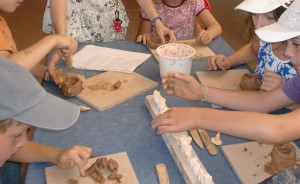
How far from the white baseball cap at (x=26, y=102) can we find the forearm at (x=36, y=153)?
127 mm

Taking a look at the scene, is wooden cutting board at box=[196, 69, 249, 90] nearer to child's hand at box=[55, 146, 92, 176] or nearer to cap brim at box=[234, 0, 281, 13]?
cap brim at box=[234, 0, 281, 13]

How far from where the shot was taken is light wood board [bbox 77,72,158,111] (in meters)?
1.18

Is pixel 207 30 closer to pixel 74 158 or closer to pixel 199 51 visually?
pixel 199 51

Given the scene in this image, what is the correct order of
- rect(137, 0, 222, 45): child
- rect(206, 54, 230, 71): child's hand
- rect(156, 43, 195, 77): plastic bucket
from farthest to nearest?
rect(137, 0, 222, 45): child → rect(206, 54, 230, 71): child's hand → rect(156, 43, 195, 77): plastic bucket

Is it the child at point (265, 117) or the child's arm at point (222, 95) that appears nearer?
the child at point (265, 117)

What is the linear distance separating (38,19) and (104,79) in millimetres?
2785

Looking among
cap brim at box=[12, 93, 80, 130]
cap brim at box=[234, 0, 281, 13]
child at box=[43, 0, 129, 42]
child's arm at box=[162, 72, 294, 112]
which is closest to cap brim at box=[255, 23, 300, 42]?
cap brim at box=[234, 0, 281, 13]

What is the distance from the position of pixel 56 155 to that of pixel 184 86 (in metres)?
0.53

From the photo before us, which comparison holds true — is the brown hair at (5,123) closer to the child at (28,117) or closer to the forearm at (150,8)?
the child at (28,117)

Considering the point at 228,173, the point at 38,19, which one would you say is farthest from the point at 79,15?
the point at 38,19

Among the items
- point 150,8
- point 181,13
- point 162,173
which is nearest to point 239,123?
point 162,173

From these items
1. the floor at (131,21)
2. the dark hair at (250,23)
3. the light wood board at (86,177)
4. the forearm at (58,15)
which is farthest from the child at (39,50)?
the floor at (131,21)

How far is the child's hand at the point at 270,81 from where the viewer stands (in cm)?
122

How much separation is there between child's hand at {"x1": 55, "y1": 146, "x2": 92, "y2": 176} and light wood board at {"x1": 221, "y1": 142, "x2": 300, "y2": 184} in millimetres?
411
